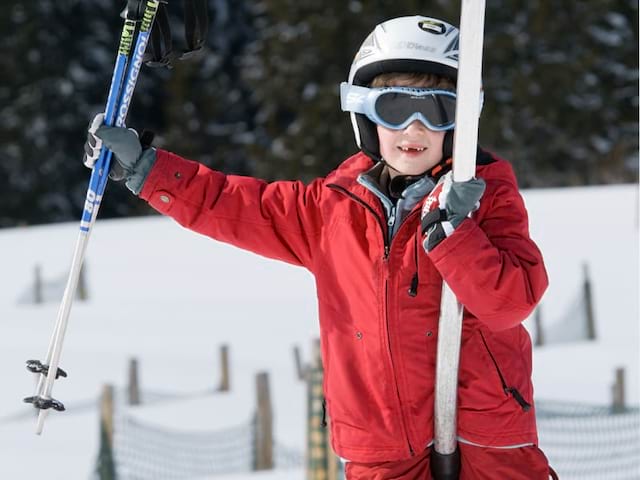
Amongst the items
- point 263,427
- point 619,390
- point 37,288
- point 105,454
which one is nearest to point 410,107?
point 105,454

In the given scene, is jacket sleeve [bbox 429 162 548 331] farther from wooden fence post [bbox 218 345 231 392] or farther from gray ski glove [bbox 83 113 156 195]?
wooden fence post [bbox 218 345 231 392]

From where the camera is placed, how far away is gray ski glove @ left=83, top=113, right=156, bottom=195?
3.11 meters

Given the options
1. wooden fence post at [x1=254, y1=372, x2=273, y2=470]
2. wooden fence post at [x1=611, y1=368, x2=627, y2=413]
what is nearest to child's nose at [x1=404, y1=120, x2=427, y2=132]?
wooden fence post at [x1=254, y1=372, x2=273, y2=470]

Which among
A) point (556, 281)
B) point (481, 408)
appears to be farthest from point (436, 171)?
point (556, 281)

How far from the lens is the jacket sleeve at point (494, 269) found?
267cm

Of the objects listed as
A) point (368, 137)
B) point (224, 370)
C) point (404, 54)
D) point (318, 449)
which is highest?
point (404, 54)

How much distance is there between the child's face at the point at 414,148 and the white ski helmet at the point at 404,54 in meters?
0.04

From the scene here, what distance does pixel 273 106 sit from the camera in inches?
1271

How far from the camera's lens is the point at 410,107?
295 cm

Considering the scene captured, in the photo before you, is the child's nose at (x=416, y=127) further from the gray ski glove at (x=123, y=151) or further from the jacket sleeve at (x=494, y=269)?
the gray ski glove at (x=123, y=151)

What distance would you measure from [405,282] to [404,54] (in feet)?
1.82

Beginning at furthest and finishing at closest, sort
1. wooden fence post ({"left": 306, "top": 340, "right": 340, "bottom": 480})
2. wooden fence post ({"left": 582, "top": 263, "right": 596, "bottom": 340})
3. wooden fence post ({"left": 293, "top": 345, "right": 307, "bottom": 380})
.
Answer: wooden fence post ({"left": 582, "top": 263, "right": 596, "bottom": 340}), wooden fence post ({"left": 293, "top": 345, "right": 307, "bottom": 380}), wooden fence post ({"left": 306, "top": 340, "right": 340, "bottom": 480})

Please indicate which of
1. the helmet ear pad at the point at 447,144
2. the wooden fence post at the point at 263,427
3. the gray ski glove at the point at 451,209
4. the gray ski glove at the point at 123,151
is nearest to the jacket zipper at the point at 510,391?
the gray ski glove at the point at 451,209

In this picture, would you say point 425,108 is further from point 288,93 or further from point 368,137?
point 288,93
